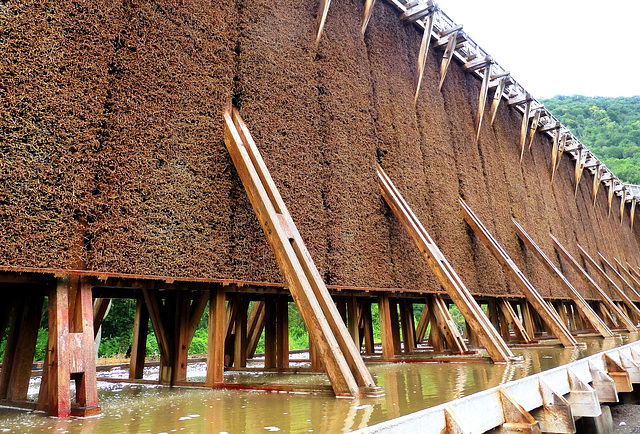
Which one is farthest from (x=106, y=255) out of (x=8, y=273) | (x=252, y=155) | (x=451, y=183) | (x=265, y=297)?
(x=451, y=183)

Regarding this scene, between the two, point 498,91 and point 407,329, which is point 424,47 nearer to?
point 498,91

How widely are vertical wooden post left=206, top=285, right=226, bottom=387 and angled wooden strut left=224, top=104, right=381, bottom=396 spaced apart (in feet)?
3.86

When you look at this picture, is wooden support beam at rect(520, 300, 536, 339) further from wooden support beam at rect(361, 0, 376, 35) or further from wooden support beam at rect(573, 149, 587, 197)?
wooden support beam at rect(573, 149, 587, 197)

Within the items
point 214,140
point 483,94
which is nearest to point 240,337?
point 214,140

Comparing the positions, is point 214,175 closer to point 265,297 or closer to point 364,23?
point 265,297

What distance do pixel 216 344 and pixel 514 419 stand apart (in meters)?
3.04

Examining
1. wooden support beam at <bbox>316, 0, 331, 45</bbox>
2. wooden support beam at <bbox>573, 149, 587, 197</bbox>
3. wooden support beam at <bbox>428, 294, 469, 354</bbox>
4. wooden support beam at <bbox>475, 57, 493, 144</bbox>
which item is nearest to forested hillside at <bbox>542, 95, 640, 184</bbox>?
wooden support beam at <bbox>573, 149, 587, 197</bbox>

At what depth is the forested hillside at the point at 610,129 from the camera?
41750 millimetres

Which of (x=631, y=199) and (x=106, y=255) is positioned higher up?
(x=631, y=199)

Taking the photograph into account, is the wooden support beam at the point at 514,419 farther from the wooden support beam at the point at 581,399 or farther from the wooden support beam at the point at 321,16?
the wooden support beam at the point at 321,16

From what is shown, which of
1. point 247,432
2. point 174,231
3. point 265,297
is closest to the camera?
point 247,432

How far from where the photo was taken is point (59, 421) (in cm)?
309

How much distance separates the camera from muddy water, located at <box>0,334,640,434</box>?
2668 mm

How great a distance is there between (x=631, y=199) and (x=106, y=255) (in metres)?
26.3
